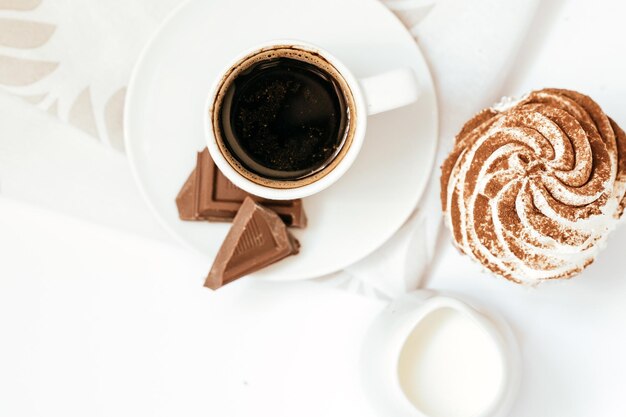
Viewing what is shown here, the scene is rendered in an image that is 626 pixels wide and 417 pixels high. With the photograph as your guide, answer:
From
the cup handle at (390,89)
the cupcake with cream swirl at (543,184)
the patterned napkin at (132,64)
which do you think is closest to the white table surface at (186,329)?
the patterned napkin at (132,64)

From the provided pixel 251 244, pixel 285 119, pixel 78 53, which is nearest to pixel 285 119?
pixel 285 119

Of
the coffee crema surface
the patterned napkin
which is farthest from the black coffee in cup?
the patterned napkin

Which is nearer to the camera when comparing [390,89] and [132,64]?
[390,89]

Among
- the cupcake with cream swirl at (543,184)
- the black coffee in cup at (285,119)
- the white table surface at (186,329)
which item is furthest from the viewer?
the white table surface at (186,329)

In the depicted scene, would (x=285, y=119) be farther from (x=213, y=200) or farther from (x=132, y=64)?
(x=132, y=64)

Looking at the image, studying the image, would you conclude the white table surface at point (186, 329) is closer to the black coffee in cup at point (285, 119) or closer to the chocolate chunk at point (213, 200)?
the chocolate chunk at point (213, 200)
